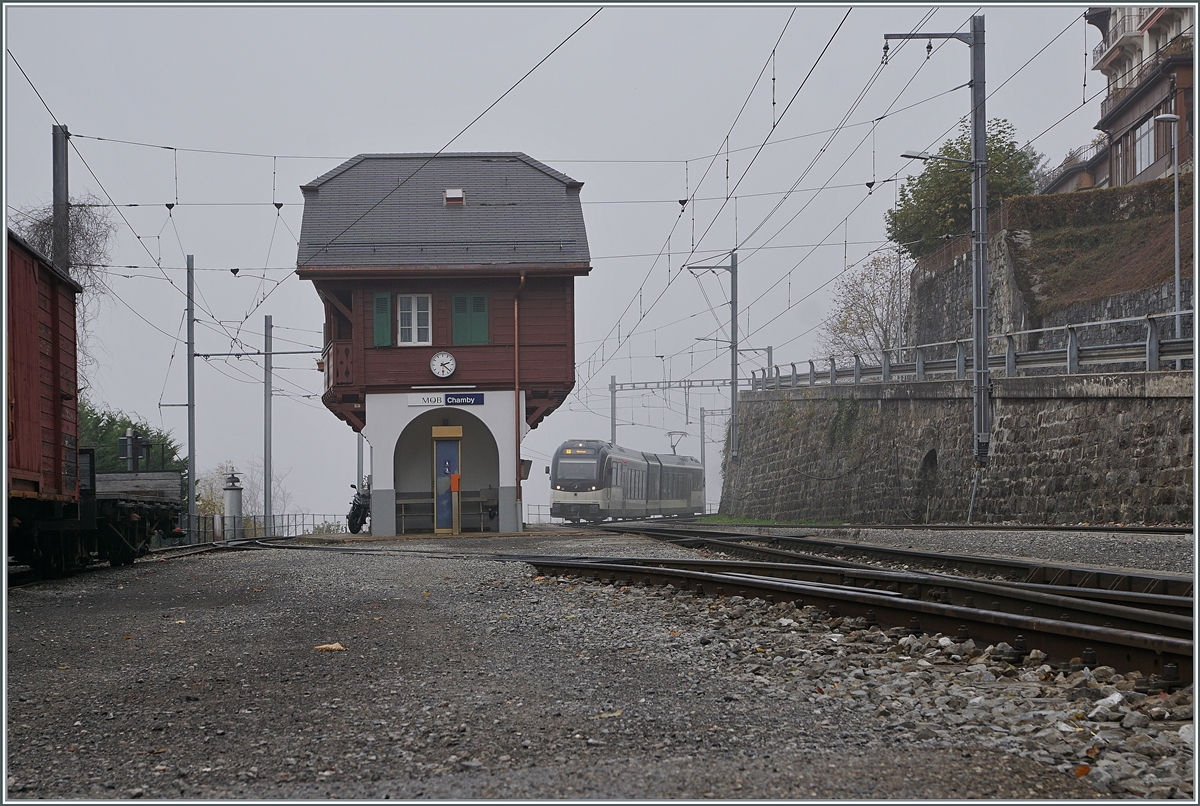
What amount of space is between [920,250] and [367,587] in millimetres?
36642

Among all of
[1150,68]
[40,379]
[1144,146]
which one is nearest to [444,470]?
[40,379]

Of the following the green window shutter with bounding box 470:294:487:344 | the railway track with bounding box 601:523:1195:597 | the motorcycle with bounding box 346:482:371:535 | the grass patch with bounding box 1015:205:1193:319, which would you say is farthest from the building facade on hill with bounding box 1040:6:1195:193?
the motorcycle with bounding box 346:482:371:535

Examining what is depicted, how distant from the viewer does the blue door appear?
27953mm

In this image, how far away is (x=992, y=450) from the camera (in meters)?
24.5

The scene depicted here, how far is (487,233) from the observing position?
91.6 feet

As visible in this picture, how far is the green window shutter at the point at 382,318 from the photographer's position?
2759cm

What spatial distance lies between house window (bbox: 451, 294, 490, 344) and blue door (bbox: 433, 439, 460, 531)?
266 centimetres

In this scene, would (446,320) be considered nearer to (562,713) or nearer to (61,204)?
(61,204)

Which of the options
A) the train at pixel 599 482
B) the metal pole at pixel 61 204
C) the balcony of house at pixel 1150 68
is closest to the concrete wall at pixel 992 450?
the train at pixel 599 482

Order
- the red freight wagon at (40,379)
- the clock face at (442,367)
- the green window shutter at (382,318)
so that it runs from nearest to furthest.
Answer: the red freight wagon at (40,379) < the clock face at (442,367) < the green window shutter at (382,318)

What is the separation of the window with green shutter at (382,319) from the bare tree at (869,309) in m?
30.6

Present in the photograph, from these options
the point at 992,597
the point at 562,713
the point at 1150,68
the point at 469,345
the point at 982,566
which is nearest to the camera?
the point at 562,713

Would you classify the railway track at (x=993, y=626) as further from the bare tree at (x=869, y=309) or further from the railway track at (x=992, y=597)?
the bare tree at (x=869, y=309)

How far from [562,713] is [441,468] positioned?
2357cm
